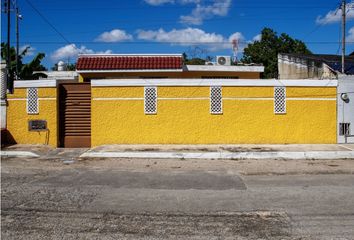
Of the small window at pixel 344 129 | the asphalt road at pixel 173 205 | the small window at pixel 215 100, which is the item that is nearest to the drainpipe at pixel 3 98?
the asphalt road at pixel 173 205

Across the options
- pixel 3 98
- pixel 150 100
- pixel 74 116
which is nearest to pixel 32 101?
pixel 3 98

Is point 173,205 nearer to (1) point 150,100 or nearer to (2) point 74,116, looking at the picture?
(1) point 150,100

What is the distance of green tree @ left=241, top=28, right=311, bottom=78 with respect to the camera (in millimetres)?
58094

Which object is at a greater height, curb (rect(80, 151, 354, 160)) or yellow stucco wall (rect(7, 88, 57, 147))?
yellow stucco wall (rect(7, 88, 57, 147))

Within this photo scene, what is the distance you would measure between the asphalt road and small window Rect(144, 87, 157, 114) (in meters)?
4.57

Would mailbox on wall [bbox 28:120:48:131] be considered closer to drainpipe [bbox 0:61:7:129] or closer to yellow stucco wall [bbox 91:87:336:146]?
drainpipe [bbox 0:61:7:129]

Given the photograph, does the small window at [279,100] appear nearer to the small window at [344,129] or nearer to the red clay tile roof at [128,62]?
the small window at [344,129]

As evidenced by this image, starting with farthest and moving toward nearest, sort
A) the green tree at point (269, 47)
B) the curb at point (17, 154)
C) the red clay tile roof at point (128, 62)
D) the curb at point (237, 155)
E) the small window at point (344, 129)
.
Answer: the green tree at point (269, 47) → the red clay tile roof at point (128, 62) → the small window at point (344, 129) → the curb at point (17, 154) → the curb at point (237, 155)

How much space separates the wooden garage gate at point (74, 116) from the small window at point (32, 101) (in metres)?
0.84

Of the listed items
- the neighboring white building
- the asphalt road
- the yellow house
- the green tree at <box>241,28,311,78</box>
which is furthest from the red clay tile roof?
the green tree at <box>241,28,311,78</box>

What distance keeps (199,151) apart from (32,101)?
642 centimetres

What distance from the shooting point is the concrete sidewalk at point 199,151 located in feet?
39.8

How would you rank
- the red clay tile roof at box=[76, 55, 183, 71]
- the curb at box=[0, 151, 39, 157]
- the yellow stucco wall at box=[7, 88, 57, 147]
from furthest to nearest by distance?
the red clay tile roof at box=[76, 55, 183, 71], the yellow stucco wall at box=[7, 88, 57, 147], the curb at box=[0, 151, 39, 157]

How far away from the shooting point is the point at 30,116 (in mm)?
14375
